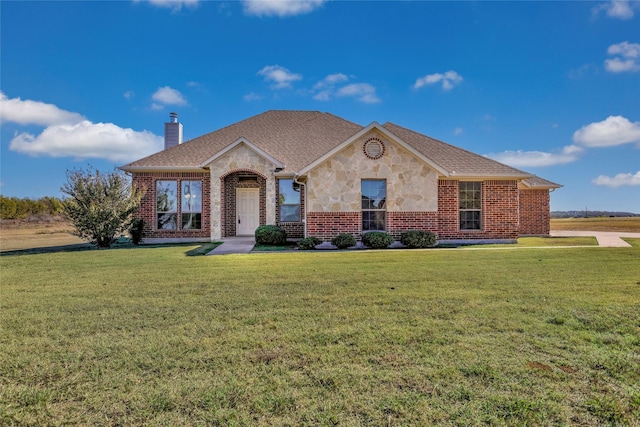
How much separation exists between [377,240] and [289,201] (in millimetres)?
5273

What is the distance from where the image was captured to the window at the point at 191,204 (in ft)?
59.5

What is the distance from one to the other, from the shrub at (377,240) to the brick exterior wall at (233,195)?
5.92 meters

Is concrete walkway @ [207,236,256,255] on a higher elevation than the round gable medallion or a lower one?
lower

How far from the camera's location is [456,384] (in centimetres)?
306

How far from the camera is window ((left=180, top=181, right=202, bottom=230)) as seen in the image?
18.1 meters

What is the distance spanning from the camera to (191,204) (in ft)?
59.7

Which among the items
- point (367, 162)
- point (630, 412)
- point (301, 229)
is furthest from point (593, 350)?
point (301, 229)

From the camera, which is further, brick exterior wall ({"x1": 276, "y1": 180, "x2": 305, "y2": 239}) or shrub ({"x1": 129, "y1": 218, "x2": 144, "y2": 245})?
brick exterior wall ({"x1": 276, "y1": 180, "x2": 305, "y2": 239})

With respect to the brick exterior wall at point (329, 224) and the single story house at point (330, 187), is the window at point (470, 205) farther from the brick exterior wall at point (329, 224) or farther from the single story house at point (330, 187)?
the brick exterior wall at point (329, 224)

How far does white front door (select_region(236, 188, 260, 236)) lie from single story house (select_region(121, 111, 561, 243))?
2.0 inches

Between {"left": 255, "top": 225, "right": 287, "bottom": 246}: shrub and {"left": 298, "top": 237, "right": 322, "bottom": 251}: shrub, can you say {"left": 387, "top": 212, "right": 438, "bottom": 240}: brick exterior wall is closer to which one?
{"left": 298, "top": 237, "right": 322, "bottom": 251}: shrub

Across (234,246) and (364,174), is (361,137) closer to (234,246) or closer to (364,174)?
(364,174)

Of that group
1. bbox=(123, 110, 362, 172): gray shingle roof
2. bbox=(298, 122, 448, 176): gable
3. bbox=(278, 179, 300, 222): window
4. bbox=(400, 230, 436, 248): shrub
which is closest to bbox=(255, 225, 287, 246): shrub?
bbox=(278, 179, 300, 222): window

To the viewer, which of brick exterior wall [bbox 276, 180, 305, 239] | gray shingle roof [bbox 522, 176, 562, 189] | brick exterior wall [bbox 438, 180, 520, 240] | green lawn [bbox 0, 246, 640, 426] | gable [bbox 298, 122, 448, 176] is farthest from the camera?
gray shingle roof [bbox 522, 176, 562, 189]
